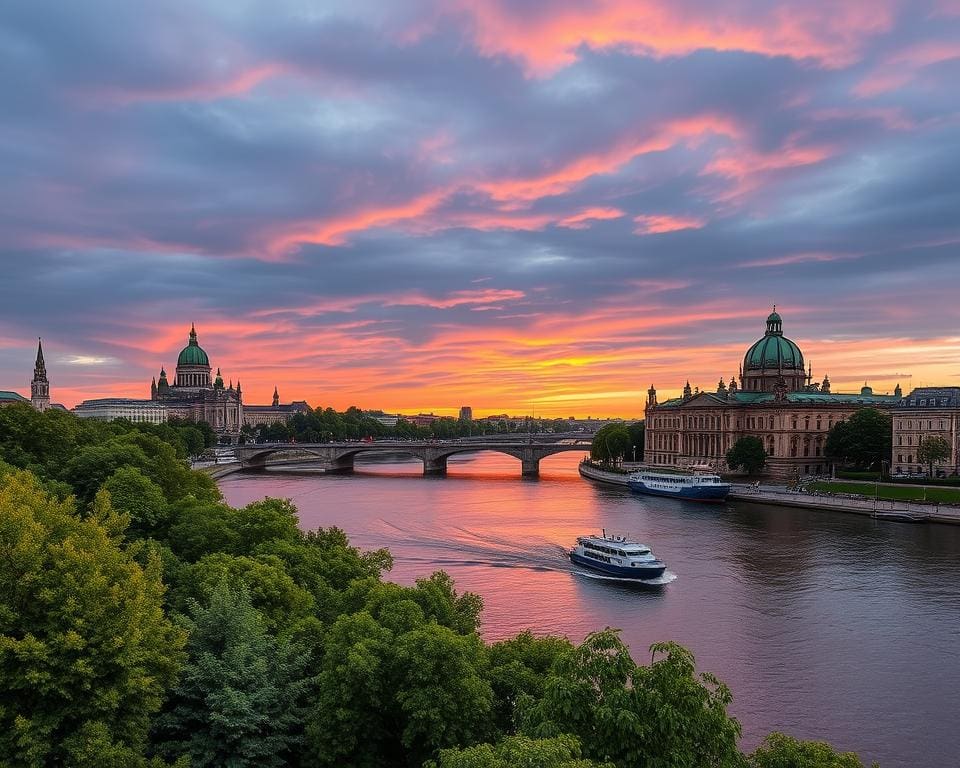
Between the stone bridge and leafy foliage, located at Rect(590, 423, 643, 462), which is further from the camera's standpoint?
leafy foliage, located at Rect(590, 423, 643, 462)

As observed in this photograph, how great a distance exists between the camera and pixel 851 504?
253ft

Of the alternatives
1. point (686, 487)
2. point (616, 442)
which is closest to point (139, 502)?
point (686, 487)

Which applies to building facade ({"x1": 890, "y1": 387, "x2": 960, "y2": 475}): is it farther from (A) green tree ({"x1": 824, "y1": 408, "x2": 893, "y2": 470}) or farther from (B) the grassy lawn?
(B) the grassy lawn

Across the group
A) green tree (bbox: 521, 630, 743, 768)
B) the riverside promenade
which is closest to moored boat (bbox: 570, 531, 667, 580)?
the riverside promenade

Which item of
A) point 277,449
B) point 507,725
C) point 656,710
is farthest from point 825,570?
point 277,449

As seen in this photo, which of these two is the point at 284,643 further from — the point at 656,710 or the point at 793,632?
the point at 793,632

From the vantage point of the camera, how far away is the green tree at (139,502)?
32.6m

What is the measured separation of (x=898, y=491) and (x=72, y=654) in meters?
83.4

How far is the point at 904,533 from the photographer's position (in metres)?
63.1

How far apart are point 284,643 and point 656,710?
31.8ft

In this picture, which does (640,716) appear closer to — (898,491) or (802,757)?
(802,757)

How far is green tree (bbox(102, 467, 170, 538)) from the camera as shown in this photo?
107 ft

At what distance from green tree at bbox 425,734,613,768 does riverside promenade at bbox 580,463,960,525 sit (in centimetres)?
6713

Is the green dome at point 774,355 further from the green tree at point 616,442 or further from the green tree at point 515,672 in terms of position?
the green tree at point 515,672
